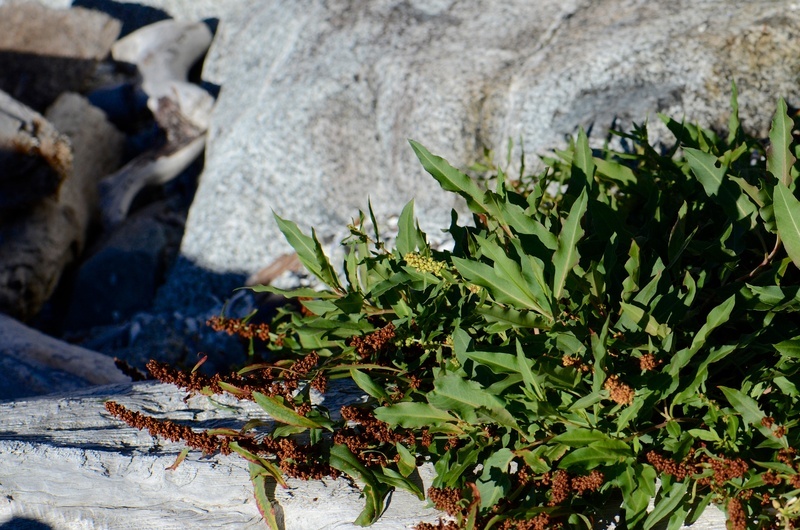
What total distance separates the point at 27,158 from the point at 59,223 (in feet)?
1.83

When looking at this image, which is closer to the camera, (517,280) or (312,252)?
(517,280)

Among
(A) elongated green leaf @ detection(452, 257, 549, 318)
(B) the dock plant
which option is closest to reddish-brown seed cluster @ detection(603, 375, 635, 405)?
(B) the dock plant

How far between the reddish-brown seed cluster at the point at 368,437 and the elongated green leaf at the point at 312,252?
418mm

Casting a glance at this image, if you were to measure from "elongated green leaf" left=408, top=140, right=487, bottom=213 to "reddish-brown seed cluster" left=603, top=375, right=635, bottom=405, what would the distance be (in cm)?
62

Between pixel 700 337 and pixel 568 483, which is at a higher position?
pixel 700 337

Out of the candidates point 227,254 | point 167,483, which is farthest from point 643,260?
point 227,254

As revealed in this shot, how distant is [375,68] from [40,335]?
254cm

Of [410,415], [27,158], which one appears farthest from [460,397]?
[27,158]

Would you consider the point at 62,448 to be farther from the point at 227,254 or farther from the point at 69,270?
the point at 69,270

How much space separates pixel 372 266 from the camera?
7.38 ft

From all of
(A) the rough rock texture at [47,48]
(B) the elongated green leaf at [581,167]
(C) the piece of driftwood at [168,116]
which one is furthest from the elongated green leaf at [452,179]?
(A) the rough rock texture at [47,48]

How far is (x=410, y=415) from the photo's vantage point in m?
1.93

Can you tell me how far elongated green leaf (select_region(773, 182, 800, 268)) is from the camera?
1.79m

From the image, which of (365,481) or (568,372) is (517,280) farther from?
(365,481)
